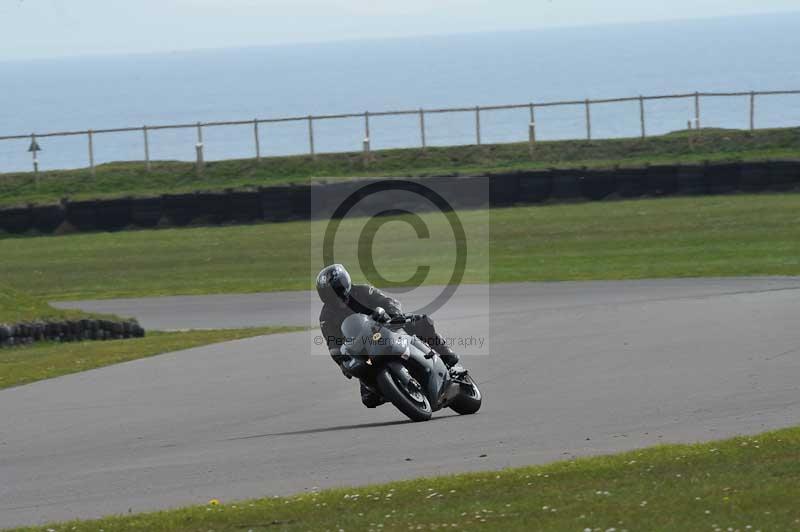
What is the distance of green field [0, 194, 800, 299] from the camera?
1064 inches

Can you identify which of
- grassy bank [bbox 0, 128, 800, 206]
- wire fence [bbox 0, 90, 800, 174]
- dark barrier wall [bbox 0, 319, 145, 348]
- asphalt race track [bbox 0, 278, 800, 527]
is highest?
wire fence [bbox 0, 90, 800, 174]

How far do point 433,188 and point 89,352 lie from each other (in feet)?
61.3

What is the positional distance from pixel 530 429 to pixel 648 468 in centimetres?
249

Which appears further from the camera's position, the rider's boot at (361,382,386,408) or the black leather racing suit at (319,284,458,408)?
the rider's boot at (361,382,386,408)

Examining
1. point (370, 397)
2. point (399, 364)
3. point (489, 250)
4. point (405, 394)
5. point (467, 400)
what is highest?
point (489, 250)

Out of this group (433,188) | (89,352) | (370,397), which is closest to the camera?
(370,397)

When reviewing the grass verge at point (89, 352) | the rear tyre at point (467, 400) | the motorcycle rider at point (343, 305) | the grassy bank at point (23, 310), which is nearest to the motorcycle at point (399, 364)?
the motorcycle rider at point (343, 305)

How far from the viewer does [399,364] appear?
1219 cm

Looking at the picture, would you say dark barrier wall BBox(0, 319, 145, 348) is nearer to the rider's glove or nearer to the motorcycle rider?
the motorcycle rider

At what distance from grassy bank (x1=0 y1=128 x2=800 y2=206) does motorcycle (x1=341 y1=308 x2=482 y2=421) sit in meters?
27.1

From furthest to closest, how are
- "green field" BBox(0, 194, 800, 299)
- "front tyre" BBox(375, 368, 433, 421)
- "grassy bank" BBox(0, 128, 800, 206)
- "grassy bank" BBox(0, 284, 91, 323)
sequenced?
"grassy bank" BBox(0, 128, 800, 206) → "green field" BBox(0, 194, 800, 299) → "grassy bank" BBox(0, 284, 91, 323) → "front tyre" BBox(375, 368, 433, 421)

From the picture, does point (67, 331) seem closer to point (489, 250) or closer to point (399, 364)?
point (399, 364)

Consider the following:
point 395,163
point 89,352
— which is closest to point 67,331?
point 89,352

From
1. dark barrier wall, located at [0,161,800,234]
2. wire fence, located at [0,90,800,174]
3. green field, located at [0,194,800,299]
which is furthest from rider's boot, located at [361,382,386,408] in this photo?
wire fence, located at [0,90,800,174]
